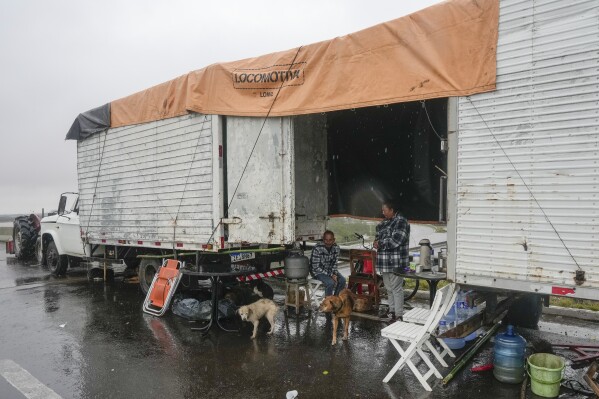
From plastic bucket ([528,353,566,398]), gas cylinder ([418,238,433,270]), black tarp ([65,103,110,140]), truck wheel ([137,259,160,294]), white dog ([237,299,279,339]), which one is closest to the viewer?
plastic bucket ([528,353,566,398])

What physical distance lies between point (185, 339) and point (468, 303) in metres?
3.78

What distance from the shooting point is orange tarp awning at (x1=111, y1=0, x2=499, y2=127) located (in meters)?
4.22

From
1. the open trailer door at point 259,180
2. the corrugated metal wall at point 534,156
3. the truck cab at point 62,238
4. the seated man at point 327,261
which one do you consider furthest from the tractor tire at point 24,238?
the corrugated metal wall at point 534,156

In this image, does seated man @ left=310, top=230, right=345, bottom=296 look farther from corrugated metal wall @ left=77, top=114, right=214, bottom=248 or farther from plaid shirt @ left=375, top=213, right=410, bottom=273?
corrugated metal wall @ left=77, top=114, right=214, bottom=248

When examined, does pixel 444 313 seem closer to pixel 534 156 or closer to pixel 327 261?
pixel 534 156

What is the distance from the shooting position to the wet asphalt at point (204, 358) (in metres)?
4.37

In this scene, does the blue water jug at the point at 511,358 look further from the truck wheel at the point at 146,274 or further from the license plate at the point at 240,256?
the truck wheel at the point at 146,274

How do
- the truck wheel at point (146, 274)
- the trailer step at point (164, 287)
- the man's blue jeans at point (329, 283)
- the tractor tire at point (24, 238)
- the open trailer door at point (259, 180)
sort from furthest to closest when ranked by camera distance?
the tractor tire at point (24, 238) < the truck wheel at point (146, 274) < the trailer step at point (164, 287) < the man's blue jeans at point (329, 283) < the open trailer door at point (259, 180)

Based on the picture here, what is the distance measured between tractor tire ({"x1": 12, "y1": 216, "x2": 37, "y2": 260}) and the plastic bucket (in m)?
16.1

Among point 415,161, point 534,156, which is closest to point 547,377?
point 534,156

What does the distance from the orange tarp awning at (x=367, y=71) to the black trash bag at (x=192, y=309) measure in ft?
10.0

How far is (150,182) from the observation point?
795cm

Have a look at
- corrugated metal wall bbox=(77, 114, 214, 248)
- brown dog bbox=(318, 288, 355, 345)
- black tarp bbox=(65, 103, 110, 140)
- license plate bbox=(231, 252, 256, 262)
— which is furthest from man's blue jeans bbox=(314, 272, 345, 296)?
black tarp bbox=(65, 103, 110, 140)

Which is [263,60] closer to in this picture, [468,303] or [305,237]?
[305,237]
